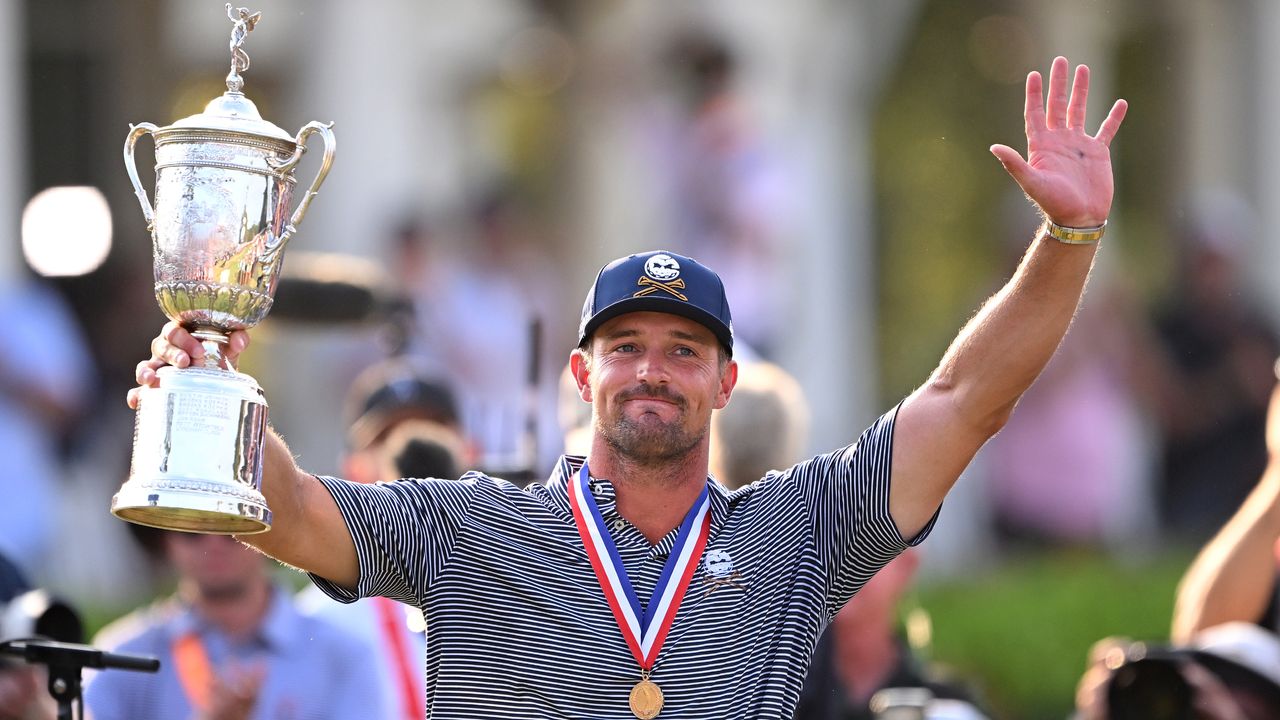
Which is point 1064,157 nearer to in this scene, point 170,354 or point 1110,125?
point 1110,125

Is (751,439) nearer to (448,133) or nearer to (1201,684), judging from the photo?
(1201,684)

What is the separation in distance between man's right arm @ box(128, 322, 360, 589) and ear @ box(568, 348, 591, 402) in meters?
0.68

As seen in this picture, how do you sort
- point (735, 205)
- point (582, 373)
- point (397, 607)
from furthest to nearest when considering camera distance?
1. point (735, 205)
2. point (397, 607)
3. point (582, 373)

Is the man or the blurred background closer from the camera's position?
the man

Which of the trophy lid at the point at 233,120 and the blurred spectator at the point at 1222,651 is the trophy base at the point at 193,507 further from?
the blurred spectator at the point at 1222,651

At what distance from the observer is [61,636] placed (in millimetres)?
6598

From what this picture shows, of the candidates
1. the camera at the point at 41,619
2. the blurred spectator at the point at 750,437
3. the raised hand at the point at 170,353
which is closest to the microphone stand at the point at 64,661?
the camera at the point at 41,619

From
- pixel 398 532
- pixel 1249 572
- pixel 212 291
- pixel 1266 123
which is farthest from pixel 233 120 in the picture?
pixel 1266 123

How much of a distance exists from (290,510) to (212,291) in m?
0.51

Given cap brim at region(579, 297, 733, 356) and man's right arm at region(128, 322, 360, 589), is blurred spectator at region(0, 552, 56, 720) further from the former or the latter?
cap brim at region(579, 297, 733, 356)

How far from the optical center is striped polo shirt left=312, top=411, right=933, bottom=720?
5613mm

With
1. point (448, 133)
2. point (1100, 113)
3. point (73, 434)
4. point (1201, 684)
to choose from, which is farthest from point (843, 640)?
point (1100, 113)

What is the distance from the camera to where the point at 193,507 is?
5.40 metres

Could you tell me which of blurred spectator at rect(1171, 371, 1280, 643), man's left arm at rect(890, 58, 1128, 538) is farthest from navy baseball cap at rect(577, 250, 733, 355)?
blurred spectator at rect(1171, 371, 1280, 643)
